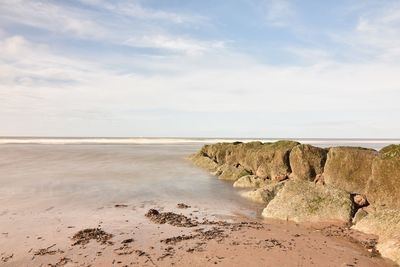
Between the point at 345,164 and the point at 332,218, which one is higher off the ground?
the point at 345,164

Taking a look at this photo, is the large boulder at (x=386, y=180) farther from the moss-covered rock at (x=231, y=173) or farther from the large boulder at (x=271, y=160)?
the moss-covered rock at (x=231, y=173)

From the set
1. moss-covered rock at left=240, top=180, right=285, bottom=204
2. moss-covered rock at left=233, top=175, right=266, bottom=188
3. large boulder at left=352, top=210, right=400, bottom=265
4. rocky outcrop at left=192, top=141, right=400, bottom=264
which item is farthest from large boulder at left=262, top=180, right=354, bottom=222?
moss-covered rock at left=233, top=175, right=266, bottom=188

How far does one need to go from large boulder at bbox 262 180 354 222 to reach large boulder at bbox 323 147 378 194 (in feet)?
4.83

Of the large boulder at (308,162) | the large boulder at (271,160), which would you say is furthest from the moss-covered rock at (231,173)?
the large boulder at (308,162)

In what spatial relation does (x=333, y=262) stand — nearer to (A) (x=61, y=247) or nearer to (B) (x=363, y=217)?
(B) (x=363, y=217)

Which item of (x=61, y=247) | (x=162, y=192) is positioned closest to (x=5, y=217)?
(x=61, y=247)

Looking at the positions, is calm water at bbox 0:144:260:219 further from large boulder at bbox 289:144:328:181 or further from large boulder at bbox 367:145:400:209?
large boulder at bbox 367:145:400:209

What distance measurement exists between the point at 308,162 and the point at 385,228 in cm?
762

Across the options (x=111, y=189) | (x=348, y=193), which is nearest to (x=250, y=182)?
(x=111, y=189)

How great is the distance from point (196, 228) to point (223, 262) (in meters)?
3.09

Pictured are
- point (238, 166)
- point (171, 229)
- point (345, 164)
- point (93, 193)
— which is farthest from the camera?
point (238, 166)

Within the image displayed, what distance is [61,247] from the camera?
9586 mm

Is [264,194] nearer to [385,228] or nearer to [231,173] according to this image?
[385,228]

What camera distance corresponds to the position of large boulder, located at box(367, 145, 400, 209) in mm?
12383
